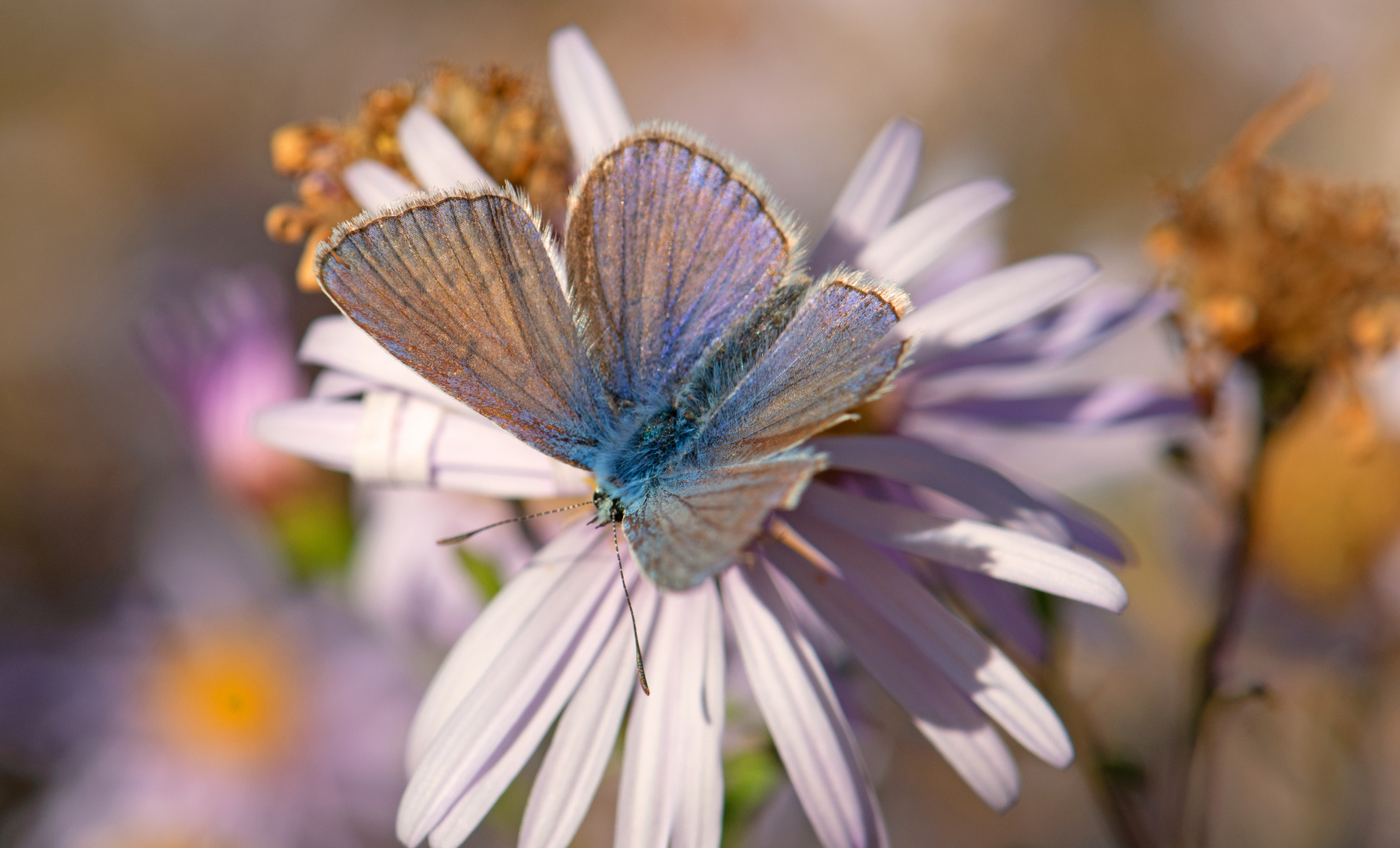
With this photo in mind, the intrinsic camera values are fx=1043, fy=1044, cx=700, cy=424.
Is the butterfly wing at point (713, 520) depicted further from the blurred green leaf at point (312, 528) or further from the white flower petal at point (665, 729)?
the blurred green leaf at point (312, 528)

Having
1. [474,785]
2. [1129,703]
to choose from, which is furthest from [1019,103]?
[474,785]

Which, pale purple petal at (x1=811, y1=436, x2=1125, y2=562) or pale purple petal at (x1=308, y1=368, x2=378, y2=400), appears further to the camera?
pale purple petal at (x1=308, y1=368, x2=378, y2=400)

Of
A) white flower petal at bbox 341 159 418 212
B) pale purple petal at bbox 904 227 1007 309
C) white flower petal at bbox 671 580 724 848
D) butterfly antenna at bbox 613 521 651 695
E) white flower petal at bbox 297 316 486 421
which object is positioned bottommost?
white flower petal at bbox 671 580 724 848

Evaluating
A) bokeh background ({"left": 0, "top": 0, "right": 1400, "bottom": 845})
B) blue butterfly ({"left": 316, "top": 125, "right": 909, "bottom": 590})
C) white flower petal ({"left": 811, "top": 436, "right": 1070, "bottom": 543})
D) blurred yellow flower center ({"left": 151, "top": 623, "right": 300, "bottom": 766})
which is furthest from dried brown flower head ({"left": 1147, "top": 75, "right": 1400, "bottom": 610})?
blurred yellow flower center ({"left": 151, "top": 623, "right": 300, "bottom": 766})

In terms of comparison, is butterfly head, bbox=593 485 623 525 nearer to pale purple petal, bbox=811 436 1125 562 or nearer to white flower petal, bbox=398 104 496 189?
pale purple petal, bbox=811 436 1125 562

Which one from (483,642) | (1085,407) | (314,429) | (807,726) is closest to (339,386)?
(314,429)

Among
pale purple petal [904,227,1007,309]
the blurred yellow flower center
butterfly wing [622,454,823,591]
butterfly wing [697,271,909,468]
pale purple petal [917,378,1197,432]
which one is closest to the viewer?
butterfly wing [622,454,823,591]

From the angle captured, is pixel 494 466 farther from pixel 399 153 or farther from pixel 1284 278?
pixel 1284 278
